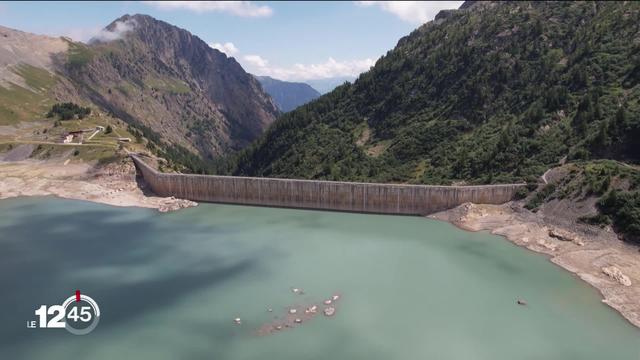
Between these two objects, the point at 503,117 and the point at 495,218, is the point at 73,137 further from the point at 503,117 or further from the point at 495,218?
the point at 503,117

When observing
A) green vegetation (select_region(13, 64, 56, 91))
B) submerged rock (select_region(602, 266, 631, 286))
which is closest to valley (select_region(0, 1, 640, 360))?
submerged rock (select_region(602, 266, 631, 286))

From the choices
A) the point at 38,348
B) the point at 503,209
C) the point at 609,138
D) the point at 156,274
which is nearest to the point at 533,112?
the point at 609,138

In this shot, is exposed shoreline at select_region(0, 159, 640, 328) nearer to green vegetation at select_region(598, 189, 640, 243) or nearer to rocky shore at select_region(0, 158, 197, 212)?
rocky shore at select_region(0, 158, 197, 212)

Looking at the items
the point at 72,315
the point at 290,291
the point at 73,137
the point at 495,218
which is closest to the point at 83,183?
the point at 73,137

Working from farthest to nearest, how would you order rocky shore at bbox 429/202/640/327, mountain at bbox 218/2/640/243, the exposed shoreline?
mountain at bbox 218/2/640/243
the exposed shoreline
rocky shore at bbox 429/202/640/327

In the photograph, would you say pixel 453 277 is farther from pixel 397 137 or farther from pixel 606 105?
pixel 397 137

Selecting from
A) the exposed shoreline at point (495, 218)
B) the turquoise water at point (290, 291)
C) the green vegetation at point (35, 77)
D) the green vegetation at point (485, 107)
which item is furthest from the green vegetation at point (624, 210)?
the green vegetation at point (35, 77)
